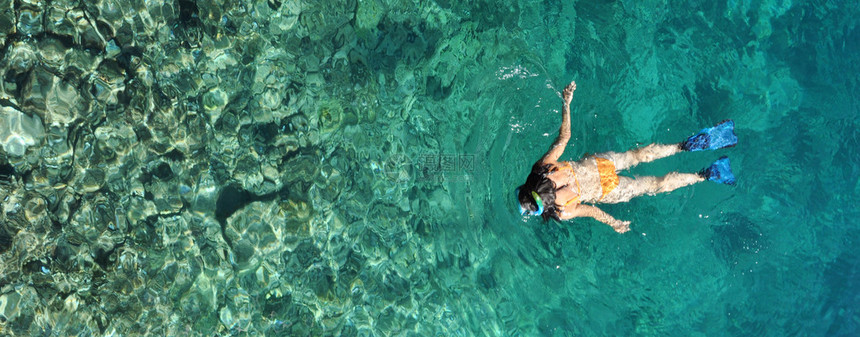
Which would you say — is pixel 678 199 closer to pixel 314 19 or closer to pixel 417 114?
pixel 417 114

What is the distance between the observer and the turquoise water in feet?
18.5

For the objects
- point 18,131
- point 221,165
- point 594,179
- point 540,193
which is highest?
point 540,193

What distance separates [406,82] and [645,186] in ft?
9.75

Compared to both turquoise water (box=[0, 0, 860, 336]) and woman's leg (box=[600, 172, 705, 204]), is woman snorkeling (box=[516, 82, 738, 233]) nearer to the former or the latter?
woman's leg (box=[600, 172, 705, 204])

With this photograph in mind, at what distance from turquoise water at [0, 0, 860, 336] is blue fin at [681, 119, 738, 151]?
71 centimetres

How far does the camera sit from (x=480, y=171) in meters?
6.32

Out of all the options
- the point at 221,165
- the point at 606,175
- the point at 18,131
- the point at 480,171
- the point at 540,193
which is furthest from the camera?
the point at 480,171

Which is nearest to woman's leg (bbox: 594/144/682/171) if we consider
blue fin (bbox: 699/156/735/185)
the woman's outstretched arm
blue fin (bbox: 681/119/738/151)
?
blue fin (bbox: 681/119/738/151)

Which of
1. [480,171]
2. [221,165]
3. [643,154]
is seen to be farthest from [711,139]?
[221,165]

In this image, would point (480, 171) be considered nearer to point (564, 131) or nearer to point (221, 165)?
point (564, 131)

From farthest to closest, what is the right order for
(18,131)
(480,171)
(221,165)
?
(480,171)
(221,165)
(18,131)

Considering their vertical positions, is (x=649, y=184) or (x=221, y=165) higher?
(x=649, y=184)

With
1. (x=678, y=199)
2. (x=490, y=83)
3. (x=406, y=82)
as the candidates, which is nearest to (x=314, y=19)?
(x=406, y=82)

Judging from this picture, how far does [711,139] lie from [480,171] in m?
2.54
